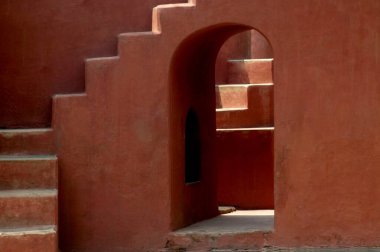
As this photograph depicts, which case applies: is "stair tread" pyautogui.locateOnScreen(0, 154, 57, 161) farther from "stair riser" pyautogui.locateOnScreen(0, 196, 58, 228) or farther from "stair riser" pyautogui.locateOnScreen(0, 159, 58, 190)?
"stair riser" pyautogui.locateOnScreen(0, 196, 58, 228)

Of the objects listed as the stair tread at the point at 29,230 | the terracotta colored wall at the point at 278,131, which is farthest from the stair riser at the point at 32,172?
the stair tread at the point at 29,230

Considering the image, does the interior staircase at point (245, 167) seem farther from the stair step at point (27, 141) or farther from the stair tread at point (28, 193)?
the stair tread at point (28, 193)

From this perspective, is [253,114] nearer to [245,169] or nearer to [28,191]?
[245,169]

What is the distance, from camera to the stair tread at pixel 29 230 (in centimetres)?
748

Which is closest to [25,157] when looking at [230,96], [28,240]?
[28,240]

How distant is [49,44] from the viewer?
380 inches

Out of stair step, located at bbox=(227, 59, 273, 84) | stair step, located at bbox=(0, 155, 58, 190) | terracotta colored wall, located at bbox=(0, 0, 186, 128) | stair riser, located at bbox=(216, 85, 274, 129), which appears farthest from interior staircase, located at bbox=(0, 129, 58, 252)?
stair step, located at bbox=(227, 59, 273, 84)

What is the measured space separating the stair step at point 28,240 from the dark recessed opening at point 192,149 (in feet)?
8.82

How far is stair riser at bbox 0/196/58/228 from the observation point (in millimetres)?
7805

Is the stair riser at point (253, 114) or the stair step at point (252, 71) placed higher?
the stair step at point (252, 71)

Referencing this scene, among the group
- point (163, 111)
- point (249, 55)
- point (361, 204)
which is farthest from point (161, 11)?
point (249, 55)

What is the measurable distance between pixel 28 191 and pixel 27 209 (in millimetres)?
349

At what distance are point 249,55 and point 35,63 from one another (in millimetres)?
8024

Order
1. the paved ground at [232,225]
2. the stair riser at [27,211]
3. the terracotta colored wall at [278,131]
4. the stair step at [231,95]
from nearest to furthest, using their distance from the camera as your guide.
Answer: the stair riser at [27,211] → the terracotta colored wall at [278,131] → the paved ground at [232,225] → the stair step at [231,95]
